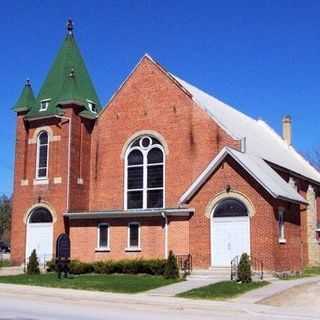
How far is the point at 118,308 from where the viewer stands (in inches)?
748

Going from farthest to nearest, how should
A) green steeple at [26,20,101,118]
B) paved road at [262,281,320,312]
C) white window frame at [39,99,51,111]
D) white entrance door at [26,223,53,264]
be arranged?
white window frame at [39,99,51,111], green steeple at [26,20,101,118], white entrance door at [26,223,53,264], paved road at [262,281,320,312]

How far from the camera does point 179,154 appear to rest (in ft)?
119

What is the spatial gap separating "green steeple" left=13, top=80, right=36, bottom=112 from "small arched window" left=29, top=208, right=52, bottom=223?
22.1ft

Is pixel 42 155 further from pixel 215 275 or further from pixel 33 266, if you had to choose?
pixel 215 275

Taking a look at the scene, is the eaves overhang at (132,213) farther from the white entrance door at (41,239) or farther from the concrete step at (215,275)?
the concrete step at (215,275)

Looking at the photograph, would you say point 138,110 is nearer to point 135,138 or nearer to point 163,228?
point 135,138

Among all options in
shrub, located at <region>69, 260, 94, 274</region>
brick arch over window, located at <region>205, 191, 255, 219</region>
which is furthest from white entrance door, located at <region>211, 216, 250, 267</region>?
shrub, located at <region>69, 260, 94, 274</region>

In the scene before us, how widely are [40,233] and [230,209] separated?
500 inches

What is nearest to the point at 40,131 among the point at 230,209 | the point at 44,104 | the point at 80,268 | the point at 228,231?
the point at 44,104

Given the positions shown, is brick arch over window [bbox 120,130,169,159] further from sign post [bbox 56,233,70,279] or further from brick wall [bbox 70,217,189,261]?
sign post [bbox 56,233,70,279]

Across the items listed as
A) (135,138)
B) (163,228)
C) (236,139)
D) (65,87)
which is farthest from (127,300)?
(65,87)

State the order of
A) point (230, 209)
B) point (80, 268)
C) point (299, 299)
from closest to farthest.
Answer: point (299, 299), point (230, 209), point (80, 268)

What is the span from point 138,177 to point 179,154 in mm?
3148

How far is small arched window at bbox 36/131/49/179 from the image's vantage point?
39.0 m
